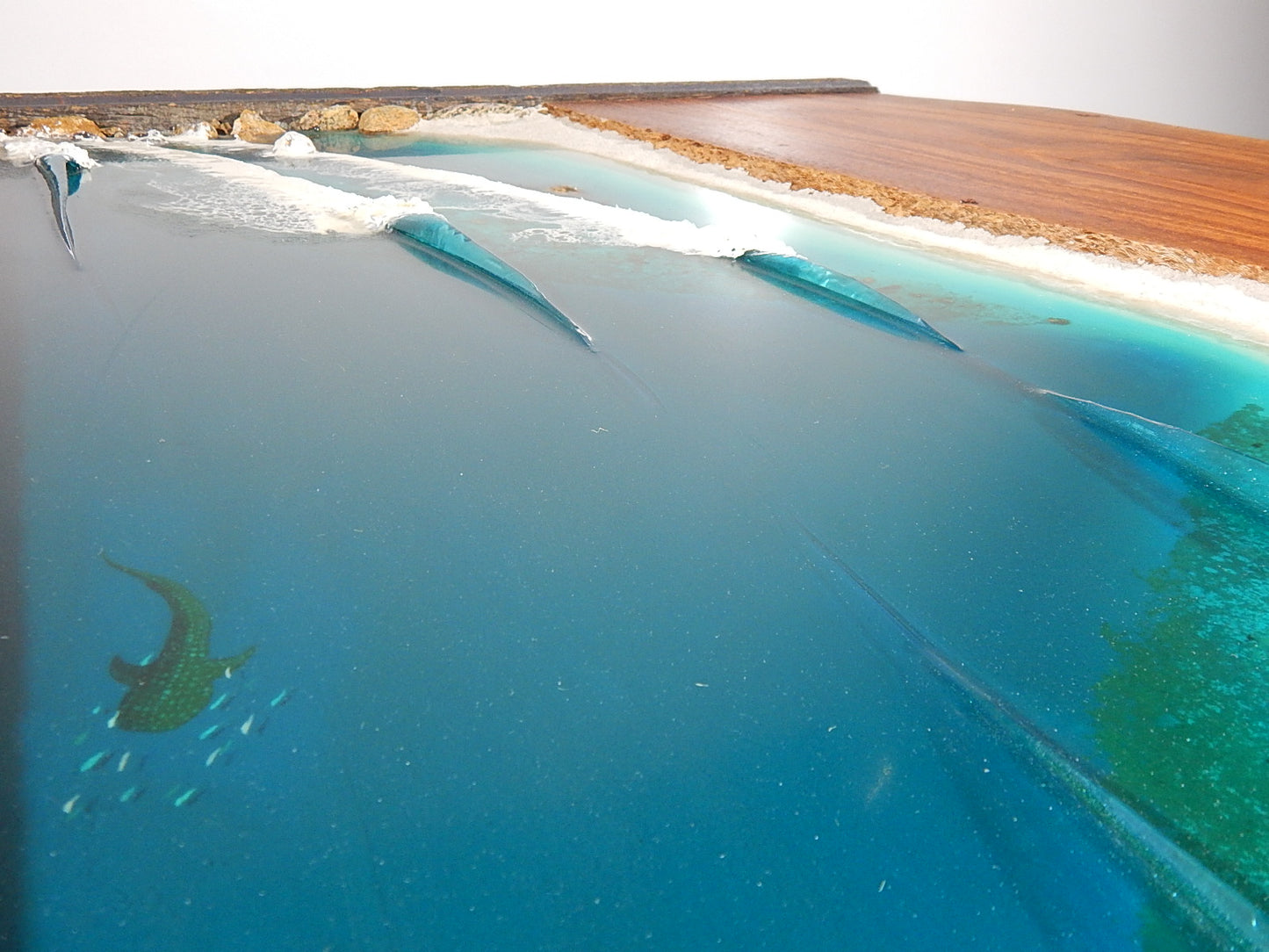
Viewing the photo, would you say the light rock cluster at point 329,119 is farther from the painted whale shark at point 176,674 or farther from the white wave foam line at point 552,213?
the painted whale shark at point 176,674

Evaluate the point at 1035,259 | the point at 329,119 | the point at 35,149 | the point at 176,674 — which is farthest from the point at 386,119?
the point at 176,674

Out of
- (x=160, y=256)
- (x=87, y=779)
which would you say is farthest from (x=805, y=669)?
(x=160, y=256)

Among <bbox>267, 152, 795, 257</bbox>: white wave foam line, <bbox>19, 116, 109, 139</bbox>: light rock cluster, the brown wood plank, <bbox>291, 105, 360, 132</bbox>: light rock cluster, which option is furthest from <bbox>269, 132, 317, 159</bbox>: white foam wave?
the brown wood plank

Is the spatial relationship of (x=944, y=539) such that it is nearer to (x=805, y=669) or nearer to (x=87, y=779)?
(x=805, y=669)

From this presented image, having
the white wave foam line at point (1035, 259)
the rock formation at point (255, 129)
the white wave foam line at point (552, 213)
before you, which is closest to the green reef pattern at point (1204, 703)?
the white wave foam line at point (1035, 259)

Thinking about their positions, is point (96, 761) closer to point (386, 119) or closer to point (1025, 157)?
point (1025, 157)
